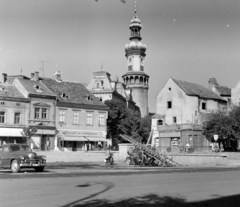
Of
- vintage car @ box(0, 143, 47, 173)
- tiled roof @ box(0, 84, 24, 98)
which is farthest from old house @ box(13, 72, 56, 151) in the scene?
vintage car @ box(0, 143, 47, 173)

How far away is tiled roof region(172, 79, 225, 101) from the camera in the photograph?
59088 millimetres

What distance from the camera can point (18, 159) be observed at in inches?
821

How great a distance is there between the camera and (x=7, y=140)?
171 ft

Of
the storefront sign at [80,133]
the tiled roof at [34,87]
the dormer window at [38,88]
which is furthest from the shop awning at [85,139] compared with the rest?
the dormer window at [38,88]

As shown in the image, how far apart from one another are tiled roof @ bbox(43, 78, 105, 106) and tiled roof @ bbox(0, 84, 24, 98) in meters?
6.08

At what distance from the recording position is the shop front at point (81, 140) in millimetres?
56656

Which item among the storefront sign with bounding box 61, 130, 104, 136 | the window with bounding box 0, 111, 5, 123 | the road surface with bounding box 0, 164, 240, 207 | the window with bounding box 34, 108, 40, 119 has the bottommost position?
the road surface with bounding box 0, 164, 240, 207

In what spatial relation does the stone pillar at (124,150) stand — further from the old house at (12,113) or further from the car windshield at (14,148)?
the old house at (12,113)

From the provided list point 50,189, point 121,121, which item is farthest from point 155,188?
point 121,121

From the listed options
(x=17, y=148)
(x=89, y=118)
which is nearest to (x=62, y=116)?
(x=89, y=118)

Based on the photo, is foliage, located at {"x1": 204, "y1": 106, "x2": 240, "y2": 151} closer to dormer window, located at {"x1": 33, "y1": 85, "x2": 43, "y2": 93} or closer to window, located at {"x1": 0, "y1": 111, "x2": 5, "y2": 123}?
dormer window, located at {"x1": 33, "y1": 85, "x2": 43, "y2": 93}

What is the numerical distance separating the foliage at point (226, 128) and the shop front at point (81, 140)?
678 inches

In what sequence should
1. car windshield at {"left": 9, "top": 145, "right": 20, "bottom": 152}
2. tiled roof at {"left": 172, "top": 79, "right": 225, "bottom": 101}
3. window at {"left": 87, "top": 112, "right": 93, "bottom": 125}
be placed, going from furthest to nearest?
window at {"left": 87, "top": 112, "right": 93, "bottom": 125} < tiled roof at {"left": 172, "top": 79, "right": 225, "bottom": 101} < car windshield at {"left": 9, "top": 145, "right": 20, "bottom": 152}

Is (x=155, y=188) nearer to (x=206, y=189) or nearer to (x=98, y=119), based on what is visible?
(x=206, y=189)
